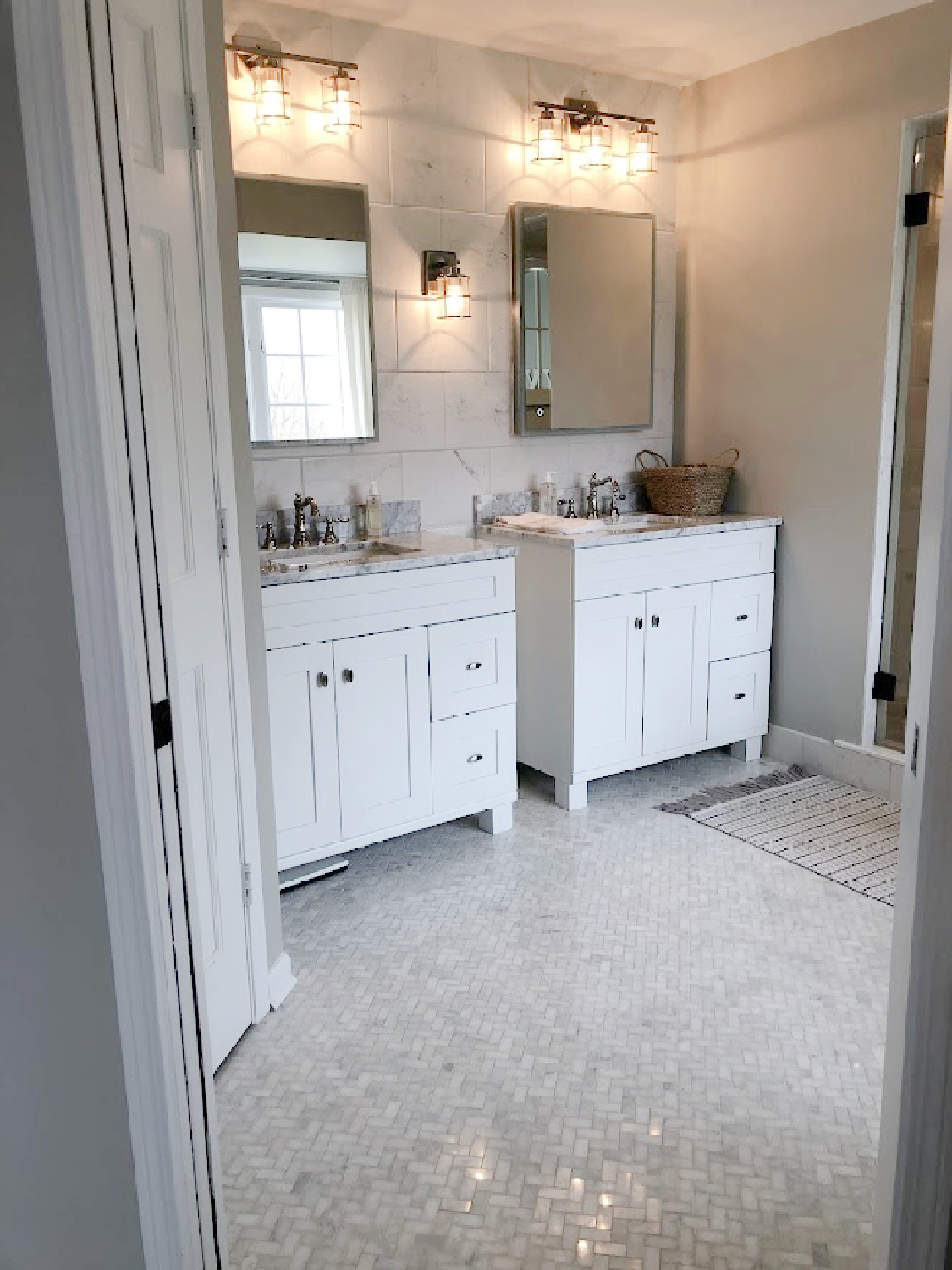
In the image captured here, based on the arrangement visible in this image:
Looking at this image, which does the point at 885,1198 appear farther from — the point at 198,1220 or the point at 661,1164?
the point at 198,1220

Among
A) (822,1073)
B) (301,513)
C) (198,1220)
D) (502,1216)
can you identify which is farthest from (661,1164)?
(301,513)

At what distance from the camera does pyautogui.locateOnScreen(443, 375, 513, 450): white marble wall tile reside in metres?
3.59

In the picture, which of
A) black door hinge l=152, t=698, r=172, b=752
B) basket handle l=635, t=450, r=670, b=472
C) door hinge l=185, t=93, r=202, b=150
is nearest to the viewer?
black door hinge l=152, t=698, r=172, b=752

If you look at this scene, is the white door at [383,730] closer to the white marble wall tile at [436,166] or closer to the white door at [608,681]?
the white door at [608,681]

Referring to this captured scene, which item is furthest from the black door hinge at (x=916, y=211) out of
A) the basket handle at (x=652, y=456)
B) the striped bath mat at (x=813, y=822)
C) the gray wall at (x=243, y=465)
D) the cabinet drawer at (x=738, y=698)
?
the gray wall at (x=243, y=465)

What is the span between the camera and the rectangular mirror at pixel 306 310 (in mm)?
3094

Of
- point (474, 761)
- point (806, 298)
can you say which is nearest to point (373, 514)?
point (474, 761)

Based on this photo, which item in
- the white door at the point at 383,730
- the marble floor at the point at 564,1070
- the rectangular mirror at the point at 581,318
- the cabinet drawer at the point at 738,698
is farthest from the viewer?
the cabinet drawer at the point at 738,698

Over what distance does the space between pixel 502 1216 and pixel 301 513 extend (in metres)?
2.11

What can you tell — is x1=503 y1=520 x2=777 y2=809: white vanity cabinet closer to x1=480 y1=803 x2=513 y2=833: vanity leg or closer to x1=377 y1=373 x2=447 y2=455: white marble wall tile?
x1=480 y1=803 x2=513 y2=833: vanity leg

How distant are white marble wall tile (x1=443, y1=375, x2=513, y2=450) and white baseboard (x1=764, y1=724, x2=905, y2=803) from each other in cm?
154

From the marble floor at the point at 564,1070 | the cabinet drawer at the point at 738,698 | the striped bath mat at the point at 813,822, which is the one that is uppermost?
the cabinet drawer at the point at 738,698

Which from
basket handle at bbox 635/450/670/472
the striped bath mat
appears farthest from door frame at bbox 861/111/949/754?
basket handle at bbox 635/450/670/472

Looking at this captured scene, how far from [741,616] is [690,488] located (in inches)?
20.3
